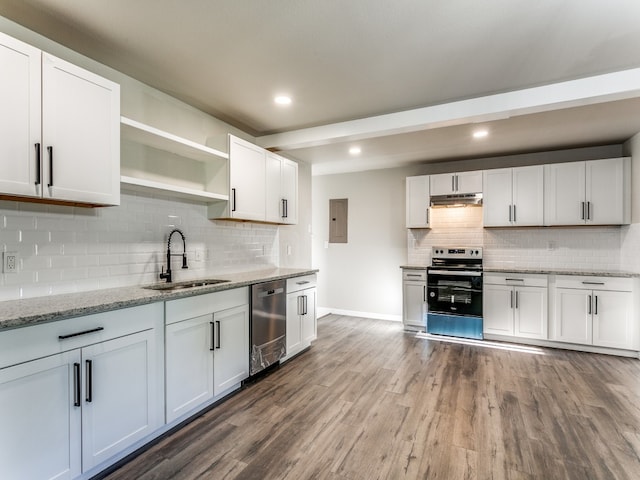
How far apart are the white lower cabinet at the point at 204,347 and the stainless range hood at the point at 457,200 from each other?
3.19m

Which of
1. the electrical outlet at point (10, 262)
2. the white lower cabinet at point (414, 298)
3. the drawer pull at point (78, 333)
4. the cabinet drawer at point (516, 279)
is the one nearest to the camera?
the drawer pull at point (78, 333)

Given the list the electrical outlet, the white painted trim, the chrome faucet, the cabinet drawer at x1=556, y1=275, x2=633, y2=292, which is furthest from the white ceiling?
the cabinet drawer at x1=556, y1=275, x2=633, y2=292

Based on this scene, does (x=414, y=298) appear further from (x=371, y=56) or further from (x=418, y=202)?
(x=371, y=56)

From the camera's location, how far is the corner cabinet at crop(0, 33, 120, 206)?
166cm

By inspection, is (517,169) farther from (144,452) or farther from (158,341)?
(144,452)

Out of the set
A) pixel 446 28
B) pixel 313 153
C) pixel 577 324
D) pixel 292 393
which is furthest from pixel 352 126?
pixel 577 324

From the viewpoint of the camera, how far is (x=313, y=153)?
14.8 ft

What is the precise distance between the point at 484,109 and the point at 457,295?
8.29 ft

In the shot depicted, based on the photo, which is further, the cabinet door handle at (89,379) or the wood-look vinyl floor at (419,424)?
the wood-look vinyl floor at (419,424)

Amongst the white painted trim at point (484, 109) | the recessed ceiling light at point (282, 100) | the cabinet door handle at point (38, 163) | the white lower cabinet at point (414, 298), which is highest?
the recessed ceiling light at point (282, 100)

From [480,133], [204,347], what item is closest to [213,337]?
[204,347]

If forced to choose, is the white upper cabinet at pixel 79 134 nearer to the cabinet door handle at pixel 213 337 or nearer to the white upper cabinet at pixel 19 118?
the white upper cabinet at pixel 19 118

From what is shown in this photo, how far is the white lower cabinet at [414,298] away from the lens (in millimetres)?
4786

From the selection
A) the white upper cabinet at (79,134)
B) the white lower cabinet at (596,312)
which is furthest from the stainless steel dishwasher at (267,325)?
the white lower cabinet at (596,312)
